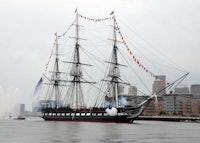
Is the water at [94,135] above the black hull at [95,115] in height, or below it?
below

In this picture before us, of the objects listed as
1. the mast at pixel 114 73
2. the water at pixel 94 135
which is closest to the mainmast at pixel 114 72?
the mast at pixel 114 73

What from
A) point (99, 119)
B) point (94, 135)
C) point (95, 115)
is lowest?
point (94, 135)

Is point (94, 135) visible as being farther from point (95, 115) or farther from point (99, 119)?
point (95, 115)

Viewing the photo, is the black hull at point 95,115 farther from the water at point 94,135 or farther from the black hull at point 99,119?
the water at point 94,135

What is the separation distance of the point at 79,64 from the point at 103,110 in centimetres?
2787

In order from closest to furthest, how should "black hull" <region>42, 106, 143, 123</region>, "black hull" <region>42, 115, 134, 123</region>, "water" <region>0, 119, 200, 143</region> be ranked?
"water" <region>0, 119, 200, 143</region> → "black hull" <region>42, 115, 134, 123</region> → "black hull" <region>42, 106, 143, 123</region>

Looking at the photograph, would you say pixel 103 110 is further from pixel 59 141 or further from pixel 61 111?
pixel 59 141

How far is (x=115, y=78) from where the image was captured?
435ft

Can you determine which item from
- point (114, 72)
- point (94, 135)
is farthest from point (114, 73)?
point (94, 135)

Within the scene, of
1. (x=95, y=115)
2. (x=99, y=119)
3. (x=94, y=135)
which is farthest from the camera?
(x=95, y=115)

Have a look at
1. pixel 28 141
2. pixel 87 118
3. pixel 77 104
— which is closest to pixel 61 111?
pixel 77 104

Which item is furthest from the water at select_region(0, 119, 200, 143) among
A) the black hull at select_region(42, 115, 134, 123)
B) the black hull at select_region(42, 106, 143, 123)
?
the black hull at select_region(42, 106, 143, 123)

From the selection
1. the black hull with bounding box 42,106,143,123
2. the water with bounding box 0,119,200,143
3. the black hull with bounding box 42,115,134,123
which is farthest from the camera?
the black hull with bounding box 42,106,143,123

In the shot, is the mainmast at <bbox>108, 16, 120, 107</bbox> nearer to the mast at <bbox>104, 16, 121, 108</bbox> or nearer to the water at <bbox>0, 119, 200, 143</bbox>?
the mast at <bbox>104, 16, 121, 108</bbox>
